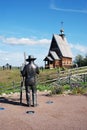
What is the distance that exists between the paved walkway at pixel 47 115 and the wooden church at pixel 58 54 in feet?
137

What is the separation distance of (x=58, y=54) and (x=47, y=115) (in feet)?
153

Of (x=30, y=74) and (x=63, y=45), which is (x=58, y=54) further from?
(x=30, y=74)

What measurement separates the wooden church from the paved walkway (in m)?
41.8

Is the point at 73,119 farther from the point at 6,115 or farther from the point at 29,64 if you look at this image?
the point at 29,64

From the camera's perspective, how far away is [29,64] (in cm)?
1217

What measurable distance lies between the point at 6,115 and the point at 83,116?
2.67m

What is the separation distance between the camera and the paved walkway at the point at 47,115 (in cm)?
847

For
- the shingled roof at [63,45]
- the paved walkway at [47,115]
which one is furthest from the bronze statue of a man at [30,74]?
the shingled roof at [63,45]


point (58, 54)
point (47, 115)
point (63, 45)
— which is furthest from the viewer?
point (63, 45)

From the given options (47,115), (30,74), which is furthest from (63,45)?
(47,115)

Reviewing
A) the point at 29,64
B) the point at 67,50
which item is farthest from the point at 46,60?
the point at 29,64

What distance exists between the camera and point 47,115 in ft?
32.5

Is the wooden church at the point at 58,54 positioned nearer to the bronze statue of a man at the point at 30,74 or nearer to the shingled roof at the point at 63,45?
the shingled roof at the point at 63,45

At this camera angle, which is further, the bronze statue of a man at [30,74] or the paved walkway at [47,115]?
the bronze statue of a man at [30,74]
